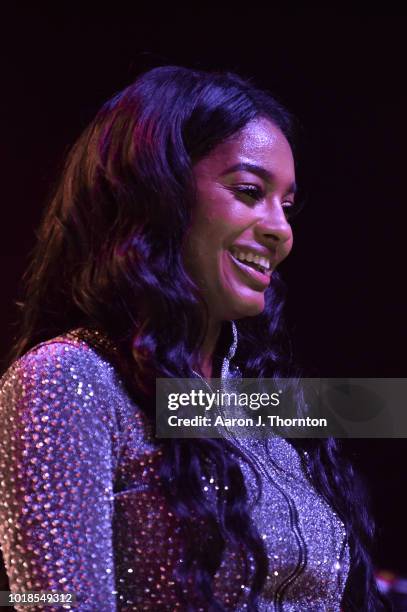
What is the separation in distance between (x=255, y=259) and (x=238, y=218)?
0.18 ft

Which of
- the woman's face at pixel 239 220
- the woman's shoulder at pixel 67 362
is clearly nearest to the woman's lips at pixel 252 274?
the woman's face at pixel 239 220

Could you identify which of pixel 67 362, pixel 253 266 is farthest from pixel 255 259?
pixel 67 362

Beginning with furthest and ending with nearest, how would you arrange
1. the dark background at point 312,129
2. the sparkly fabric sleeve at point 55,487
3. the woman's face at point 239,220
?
the dark background at point 312,129, the woman's face at point 239,220, the sparkly fabric sleeve at point 55,487

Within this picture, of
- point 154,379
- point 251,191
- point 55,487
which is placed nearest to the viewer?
point 55,487

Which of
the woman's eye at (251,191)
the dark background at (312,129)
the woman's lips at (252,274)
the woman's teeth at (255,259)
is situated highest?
the dark background at (312,129)

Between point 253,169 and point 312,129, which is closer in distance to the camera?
point 253,169

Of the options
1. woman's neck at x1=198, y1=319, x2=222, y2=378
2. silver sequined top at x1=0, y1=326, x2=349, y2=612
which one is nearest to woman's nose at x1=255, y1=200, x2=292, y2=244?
woman's neck at x1=198, y1=319, x2=222, y2=378

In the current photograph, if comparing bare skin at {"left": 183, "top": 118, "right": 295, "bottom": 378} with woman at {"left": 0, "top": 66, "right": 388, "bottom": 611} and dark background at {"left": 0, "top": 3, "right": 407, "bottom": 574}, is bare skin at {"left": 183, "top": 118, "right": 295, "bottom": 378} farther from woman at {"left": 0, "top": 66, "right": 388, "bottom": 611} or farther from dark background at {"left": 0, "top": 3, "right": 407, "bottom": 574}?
dark background at {"left": 0, "top": 3, "right": 407, "bottom": 574}

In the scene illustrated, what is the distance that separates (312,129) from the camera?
1.46 meters

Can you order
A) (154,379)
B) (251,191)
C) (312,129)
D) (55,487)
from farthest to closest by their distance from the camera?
1. (312,129)
2. (251,191)
3. (154,379)
4. (55,487)

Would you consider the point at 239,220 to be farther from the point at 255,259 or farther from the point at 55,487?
the point at 55,487

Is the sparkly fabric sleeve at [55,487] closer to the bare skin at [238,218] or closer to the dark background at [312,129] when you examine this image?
the bare skin at [238,218]

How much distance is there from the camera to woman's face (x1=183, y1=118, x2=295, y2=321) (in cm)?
A: 94

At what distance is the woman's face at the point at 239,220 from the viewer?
937 mm
